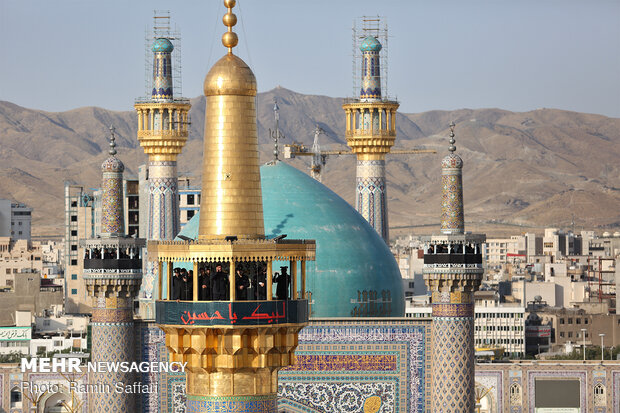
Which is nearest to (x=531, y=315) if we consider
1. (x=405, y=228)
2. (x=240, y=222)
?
(x=240, y=222)

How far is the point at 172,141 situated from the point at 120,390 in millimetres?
8637

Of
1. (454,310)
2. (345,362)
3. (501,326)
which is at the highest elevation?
(454,310)

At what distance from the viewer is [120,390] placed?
25688mm

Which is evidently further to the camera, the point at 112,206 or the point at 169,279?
the point at 112,206

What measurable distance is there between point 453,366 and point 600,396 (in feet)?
35.6

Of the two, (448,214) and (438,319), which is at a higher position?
(448,214)

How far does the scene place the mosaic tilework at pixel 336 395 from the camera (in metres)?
26.0

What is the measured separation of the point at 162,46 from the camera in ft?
111

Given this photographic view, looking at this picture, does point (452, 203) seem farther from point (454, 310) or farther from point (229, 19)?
point (229, 19)

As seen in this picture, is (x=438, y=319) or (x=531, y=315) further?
(x=531, y=315)

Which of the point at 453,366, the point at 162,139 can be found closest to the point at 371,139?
the point at 162,139

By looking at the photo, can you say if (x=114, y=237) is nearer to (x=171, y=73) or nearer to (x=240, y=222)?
(x=171, y=73)

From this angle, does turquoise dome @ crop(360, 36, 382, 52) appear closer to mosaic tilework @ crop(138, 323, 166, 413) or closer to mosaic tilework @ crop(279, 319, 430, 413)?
mosaic tilework @ crop(279, 319, 430, 413)

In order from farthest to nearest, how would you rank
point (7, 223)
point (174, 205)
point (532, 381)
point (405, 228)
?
point (405, 228) < point (7, 223) < point (532, 381) < point (174, 205)
